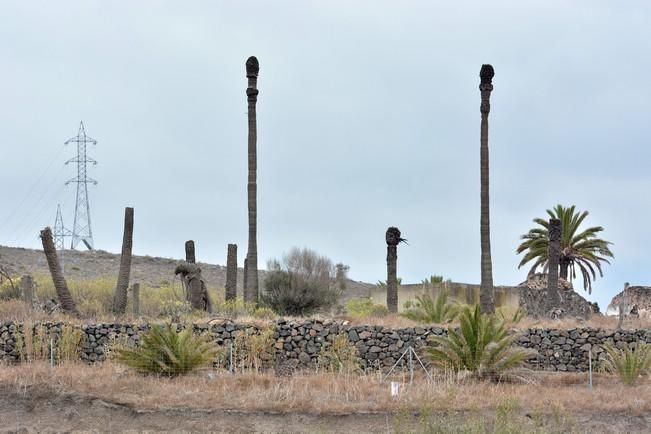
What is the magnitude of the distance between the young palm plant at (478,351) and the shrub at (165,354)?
14.8 ft

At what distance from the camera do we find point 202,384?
15469 millimetres

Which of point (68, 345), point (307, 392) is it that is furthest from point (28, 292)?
point (307, 392)

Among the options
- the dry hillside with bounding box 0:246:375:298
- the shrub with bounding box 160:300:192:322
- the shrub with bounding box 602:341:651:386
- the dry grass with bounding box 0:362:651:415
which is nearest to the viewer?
the dry grass with bounding box 0:362:651:415

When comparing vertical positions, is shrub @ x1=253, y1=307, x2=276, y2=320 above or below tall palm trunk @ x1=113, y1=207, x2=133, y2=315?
below

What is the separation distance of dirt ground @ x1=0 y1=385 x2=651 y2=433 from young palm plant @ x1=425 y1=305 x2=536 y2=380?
112 inches

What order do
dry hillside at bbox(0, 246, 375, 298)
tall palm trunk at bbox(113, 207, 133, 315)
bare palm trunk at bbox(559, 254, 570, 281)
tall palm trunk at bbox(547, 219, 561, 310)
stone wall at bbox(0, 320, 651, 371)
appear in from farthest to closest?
dry hillside at bbox(0, 246, 375, 298) → bare palm trunk at bbox(559, 254, 570, 281) → tall palm trunk at bbox(547, 219, 561, 310) → tall palm trunk at bbox(113, 207, 133, 315) → stone wall at bbox(0, 320, 651, 371)

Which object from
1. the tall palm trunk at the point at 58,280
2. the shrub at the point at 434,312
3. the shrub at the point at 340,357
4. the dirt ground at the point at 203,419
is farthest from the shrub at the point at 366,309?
the dirt ground at the point at 203,419

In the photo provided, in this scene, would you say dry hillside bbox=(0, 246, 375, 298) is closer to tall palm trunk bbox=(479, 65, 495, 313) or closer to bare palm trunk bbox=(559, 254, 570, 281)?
bare palm trunk bbox=(559, 254, 570, 281)

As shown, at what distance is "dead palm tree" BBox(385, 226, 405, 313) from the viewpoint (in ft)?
95.5

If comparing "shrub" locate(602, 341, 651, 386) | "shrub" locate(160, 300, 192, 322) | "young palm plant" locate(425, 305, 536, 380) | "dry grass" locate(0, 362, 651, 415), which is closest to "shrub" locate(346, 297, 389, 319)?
"shrub" locate(160, 300, 192, 322)

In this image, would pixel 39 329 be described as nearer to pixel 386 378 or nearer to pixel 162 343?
pixel 162 343

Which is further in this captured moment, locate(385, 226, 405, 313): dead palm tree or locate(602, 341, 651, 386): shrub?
locate(385, 226, 405, 313): dead palm tree

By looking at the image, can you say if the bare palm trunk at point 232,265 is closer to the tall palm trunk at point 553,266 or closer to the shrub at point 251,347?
the shrub at point 251,347

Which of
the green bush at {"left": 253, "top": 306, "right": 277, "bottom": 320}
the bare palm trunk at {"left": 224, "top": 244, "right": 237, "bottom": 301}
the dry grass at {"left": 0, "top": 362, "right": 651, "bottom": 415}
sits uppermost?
the bare palm trunk at {"left": 224, "top": 244, "right": 237, "bottom": 301}
